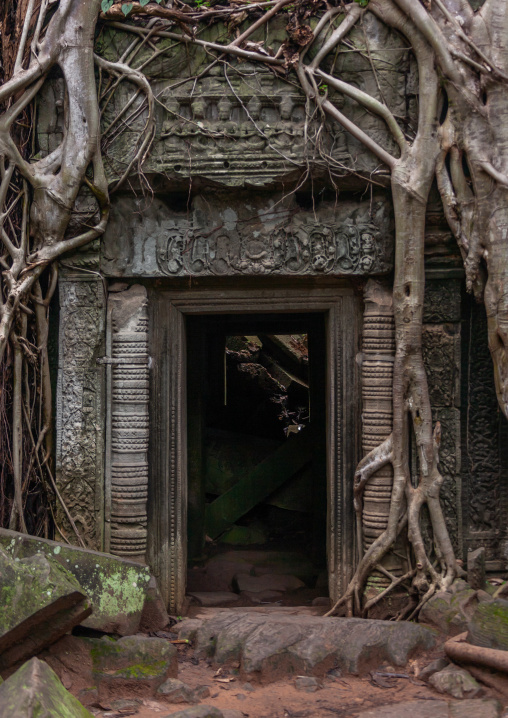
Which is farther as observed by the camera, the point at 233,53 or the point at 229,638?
the point at 233,53

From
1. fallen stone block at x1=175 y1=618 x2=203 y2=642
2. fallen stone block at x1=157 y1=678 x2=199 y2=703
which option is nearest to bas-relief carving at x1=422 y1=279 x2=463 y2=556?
fallen stone block at x1=175 y1=618 x2=203 y2=642

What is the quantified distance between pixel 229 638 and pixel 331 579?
98 cm

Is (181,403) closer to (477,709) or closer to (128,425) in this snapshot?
(128,425)

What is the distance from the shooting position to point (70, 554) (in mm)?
3555

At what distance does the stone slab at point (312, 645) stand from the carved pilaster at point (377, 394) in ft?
2.04

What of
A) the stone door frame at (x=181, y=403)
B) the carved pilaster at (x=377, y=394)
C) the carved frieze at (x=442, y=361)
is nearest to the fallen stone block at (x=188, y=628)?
the stone door frame at (x=181, y=403)

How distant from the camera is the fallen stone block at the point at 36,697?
81.4 inches

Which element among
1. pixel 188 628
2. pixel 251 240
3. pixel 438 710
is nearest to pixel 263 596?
pixel 188 628

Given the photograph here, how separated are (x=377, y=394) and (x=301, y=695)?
1746mm

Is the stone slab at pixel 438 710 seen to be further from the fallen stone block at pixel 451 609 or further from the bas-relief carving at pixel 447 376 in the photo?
the bas-relief carving at pixel 447 376

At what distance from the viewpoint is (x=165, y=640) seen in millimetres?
3410

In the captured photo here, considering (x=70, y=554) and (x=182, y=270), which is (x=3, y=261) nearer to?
(x=182, y=270)

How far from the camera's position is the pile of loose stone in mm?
2947

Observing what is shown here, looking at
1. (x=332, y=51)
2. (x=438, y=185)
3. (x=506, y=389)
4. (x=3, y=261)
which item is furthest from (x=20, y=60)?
(x=506, y=389)
